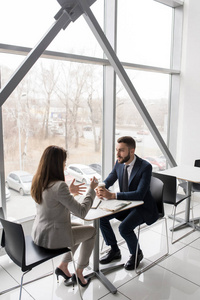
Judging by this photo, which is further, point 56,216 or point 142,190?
point 142,190

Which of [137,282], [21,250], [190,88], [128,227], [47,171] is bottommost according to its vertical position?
[137,282]

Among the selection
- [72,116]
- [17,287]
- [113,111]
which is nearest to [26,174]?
[72,116]

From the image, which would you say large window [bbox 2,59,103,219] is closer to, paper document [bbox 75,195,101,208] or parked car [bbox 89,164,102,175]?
parked car [bbox 89,164,102,175]

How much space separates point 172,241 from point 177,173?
2.86 ft

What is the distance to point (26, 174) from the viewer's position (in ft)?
10.9

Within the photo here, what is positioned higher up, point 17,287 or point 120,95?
point 120,95

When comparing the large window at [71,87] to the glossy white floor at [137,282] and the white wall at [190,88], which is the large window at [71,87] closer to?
the white wall at [190,88]

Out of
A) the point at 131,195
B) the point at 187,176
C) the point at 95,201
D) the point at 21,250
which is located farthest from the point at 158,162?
the point at 21,250

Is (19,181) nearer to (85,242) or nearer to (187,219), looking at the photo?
(85,242)

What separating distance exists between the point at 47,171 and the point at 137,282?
4.70ft

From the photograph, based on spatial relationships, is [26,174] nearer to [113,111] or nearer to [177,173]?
[113,111]

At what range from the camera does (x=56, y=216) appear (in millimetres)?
2146

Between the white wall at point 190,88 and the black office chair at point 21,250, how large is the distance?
3497mm

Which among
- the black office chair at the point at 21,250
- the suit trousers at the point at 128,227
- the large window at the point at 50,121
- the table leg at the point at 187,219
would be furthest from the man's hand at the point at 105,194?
the table leg at the point at 187,219
